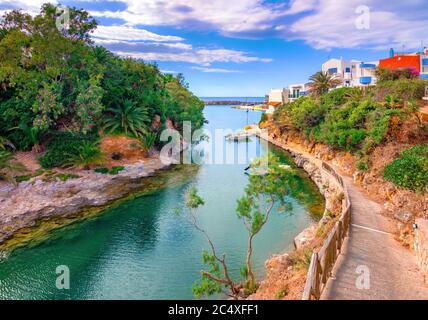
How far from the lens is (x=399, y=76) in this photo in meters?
38.6

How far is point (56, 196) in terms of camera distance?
23.8m

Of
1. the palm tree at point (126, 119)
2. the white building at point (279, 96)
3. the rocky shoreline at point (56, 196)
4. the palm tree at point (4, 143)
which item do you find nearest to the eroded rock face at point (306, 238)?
the rocky shoreline at point (56, 196)

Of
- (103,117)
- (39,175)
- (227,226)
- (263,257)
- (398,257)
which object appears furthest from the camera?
(103,117)

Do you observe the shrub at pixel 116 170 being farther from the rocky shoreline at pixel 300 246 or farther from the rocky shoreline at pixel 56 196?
the rocky shoreline at pixel 300 246

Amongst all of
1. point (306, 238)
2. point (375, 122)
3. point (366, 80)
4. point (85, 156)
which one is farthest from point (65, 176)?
point (366, 80)

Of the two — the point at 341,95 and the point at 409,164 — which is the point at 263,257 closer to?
the point at 409,164

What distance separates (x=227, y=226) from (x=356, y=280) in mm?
11052

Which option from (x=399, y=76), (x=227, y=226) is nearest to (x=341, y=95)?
(x=399, y=76)

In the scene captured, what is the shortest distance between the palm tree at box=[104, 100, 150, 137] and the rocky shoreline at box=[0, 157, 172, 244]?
5601mm

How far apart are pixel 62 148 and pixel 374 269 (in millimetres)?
25803

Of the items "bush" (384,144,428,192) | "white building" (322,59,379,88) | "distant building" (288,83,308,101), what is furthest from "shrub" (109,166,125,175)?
"distant building" (288,83,308,101)

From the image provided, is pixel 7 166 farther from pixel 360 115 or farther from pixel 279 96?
pixel 279 96

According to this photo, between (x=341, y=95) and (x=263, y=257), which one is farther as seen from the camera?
(x=341, y=95)

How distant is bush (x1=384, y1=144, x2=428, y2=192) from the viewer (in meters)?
16.5
